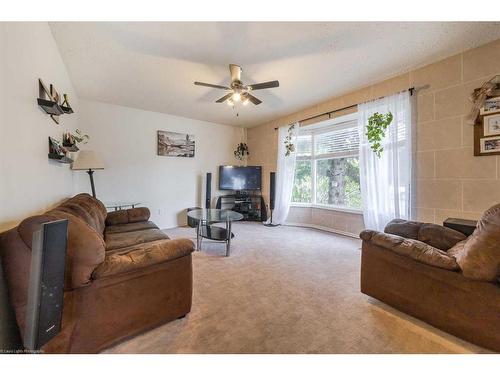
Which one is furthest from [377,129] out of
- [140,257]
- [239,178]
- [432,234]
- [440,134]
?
[140,257]

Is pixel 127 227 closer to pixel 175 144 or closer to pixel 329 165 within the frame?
pixel 175 144

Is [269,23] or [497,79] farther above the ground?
[269,23]

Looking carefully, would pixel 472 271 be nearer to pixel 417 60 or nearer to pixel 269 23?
pixel 269 23

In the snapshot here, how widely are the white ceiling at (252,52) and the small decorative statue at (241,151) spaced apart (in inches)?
87.5

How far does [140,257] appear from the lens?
1396mm

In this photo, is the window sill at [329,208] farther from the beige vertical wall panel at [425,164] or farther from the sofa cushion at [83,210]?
the sofa cushion at [83,210]

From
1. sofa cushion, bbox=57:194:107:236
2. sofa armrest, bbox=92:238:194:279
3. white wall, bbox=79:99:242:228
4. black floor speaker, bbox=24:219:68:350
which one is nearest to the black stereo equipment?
white wall, bbox=79:99:242:228

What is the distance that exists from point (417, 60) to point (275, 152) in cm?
303

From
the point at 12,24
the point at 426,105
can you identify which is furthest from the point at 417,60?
the point at 12,24

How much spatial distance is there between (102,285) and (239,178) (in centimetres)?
429

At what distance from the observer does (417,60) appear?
2.64 m

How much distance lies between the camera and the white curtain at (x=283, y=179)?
4785mm

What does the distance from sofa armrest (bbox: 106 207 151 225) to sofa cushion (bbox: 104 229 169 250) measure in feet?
1.91

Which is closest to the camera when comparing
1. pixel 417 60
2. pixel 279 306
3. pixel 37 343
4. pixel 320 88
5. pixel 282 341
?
pixel 37 343
